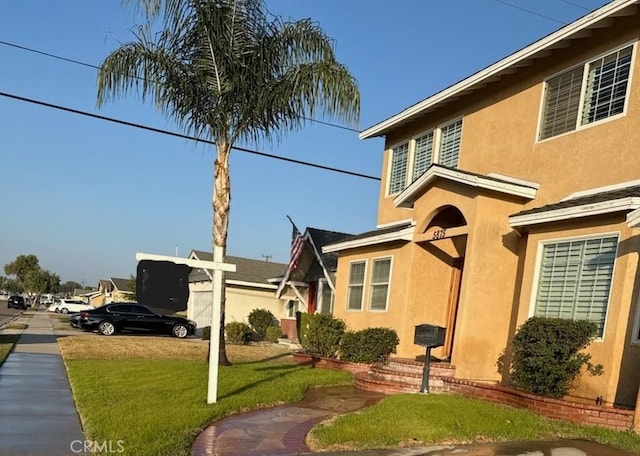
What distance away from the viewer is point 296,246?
Result: 72.5 ft

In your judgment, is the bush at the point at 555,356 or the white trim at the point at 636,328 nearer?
the white trim at the point at 636,328

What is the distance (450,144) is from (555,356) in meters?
6.51

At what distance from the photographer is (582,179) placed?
9391mm

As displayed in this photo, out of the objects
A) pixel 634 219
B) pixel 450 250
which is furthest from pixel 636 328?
pixel 450 250

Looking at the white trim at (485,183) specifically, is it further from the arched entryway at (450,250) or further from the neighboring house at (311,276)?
the neighboring house at (311,276)

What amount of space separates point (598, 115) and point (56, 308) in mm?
58352

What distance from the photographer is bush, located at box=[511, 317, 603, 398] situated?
7.80 m

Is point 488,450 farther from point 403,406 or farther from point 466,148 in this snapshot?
point 466,148

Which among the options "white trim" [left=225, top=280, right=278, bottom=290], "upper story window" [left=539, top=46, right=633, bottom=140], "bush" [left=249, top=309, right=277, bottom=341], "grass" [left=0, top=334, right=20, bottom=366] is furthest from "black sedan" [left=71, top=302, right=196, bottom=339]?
"upper story window" [left=539, top=46, right=633, bottom=140]

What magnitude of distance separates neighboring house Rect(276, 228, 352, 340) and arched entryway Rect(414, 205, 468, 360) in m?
7.52

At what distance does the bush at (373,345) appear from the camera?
12.0 m

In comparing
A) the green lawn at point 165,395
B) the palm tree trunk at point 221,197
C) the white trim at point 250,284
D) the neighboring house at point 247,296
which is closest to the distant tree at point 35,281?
the neighboring house at point 247,296

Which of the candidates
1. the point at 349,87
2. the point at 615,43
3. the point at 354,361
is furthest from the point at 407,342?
the point at 615,43

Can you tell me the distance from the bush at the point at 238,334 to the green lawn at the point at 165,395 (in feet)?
28.0
